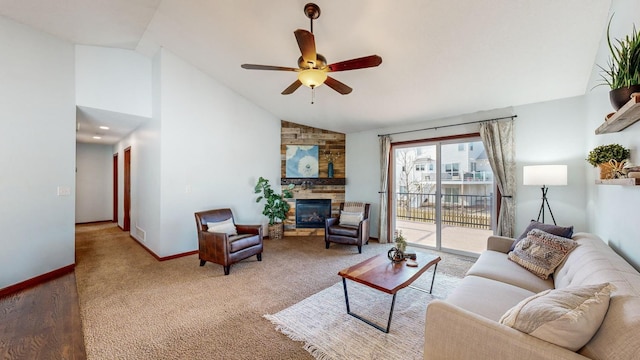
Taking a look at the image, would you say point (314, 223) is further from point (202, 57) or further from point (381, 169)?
point (202, 57)

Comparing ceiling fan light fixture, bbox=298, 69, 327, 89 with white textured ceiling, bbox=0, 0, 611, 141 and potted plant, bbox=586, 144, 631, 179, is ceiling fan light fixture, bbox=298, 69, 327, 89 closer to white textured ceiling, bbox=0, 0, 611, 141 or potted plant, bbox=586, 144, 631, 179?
white textured ceiling, bbox=0, 0, 611, 141

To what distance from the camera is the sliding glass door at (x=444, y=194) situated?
13.7 feet

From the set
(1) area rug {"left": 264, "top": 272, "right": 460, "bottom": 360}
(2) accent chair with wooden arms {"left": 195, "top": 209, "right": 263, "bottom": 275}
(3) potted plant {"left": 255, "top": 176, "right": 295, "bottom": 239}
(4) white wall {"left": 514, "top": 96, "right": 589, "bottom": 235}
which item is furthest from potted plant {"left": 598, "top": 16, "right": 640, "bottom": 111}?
(3) potted plant {"left": 255, "top": 176, "right": 295, "bottom": 239}

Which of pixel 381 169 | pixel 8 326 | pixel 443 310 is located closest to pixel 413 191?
pixel 381 169

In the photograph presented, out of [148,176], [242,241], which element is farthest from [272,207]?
[148,176]

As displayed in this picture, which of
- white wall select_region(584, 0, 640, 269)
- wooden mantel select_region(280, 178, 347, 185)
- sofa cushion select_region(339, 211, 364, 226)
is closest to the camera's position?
white wall select_region(584, 0, 640, 269)

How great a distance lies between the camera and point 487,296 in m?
1.75

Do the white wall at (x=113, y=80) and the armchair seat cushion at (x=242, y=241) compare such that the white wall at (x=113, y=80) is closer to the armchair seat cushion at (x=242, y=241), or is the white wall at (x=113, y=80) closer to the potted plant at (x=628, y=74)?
the armchair seat cushion at (x=242, y=241)

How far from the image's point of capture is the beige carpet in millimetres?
1896

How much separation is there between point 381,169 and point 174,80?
13.1 feet

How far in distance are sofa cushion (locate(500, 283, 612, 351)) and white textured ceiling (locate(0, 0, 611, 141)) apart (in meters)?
2.29

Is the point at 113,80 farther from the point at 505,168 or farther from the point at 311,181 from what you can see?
the point at 505,168

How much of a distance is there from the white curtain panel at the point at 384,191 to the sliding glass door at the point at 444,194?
0.54 feet

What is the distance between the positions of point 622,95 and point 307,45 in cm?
211
